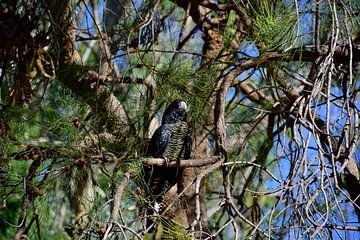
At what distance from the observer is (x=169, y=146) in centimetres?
255

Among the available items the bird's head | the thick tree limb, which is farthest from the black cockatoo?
the thick tree limb

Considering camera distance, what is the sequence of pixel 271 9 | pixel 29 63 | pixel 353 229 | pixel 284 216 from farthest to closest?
pixel 29 63
pixel 271 9
pixel 284 216
pixel 353 229

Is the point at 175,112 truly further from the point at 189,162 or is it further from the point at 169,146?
A: the point at 189,162

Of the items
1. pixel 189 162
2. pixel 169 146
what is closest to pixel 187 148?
pixel 169 146

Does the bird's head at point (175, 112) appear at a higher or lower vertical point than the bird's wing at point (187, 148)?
higher

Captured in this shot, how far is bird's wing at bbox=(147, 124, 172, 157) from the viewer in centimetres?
256

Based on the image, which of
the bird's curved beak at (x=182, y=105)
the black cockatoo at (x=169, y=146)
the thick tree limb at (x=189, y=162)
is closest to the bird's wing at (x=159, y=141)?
the black cockatoo at (x=169, y=146)

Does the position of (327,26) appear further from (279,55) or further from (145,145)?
(145,145)

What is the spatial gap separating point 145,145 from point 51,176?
59 centimetres

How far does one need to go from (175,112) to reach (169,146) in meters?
0.14

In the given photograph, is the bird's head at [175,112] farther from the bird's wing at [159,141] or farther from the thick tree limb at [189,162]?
the thick tree limb at [189,162]

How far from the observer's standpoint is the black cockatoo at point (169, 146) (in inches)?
99.6

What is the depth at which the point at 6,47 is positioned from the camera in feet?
7.95

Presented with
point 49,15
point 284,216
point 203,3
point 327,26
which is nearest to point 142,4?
point 203,3
